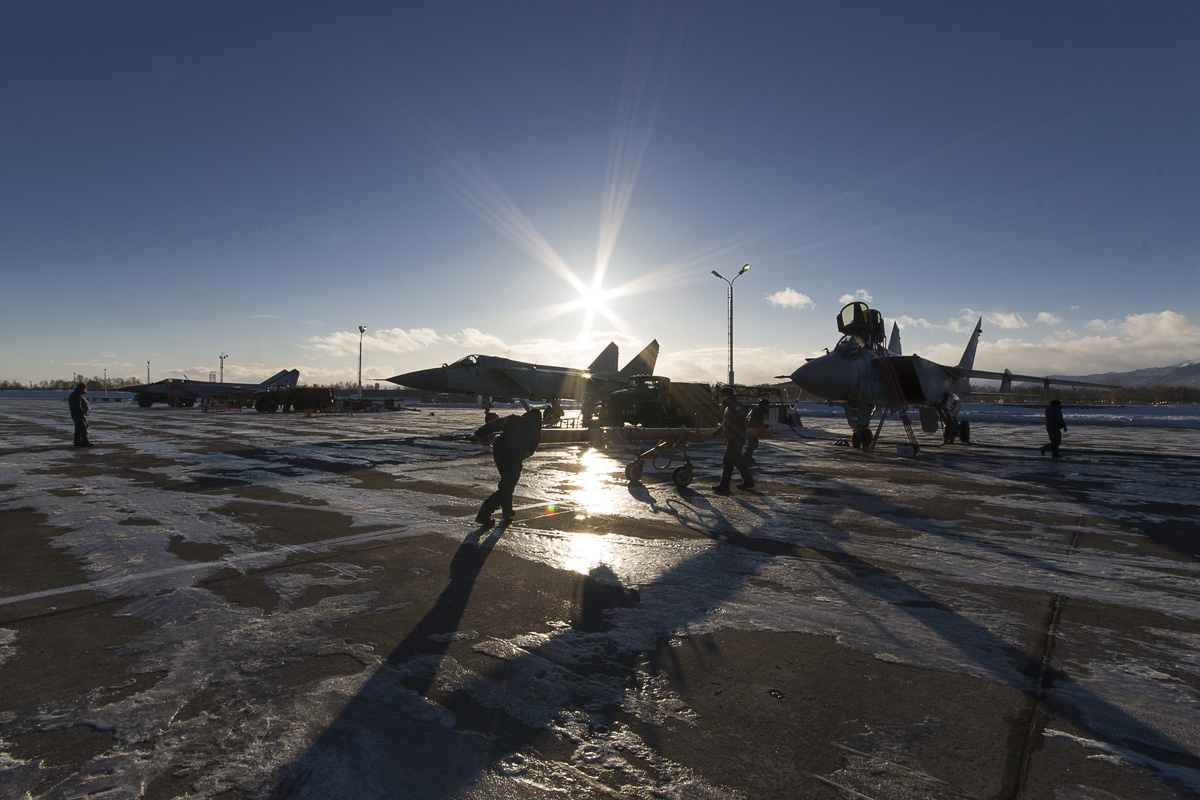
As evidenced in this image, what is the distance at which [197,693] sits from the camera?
266 centimetres

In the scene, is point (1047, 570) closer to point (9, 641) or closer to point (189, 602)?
point (189, 602)

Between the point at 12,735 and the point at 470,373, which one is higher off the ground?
the point at 470,373

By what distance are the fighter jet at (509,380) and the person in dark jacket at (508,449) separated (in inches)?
720

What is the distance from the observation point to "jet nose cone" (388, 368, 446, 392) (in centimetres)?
2428

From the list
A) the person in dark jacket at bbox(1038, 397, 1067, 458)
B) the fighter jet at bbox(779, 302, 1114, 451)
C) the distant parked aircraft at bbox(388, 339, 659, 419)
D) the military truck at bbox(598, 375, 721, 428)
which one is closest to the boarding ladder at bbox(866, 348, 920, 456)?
the fighter jet at bbox(779, 302, 1114, 451)

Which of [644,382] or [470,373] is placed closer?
[644,382]

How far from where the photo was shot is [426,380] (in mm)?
24281

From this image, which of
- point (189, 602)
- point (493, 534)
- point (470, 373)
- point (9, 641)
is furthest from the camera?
point (470, 373)

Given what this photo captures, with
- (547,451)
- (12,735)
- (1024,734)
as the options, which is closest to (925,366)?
(547,451)

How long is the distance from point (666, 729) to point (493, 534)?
3795 mm

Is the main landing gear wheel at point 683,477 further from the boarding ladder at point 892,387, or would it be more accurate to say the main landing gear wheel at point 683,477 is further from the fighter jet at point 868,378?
the boarding ladder at point 892,387

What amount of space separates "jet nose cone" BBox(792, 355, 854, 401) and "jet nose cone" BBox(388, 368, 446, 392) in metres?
15.7

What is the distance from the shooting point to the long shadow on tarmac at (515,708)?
2.10 metres

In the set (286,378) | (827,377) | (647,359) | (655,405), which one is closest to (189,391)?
(286,378)
